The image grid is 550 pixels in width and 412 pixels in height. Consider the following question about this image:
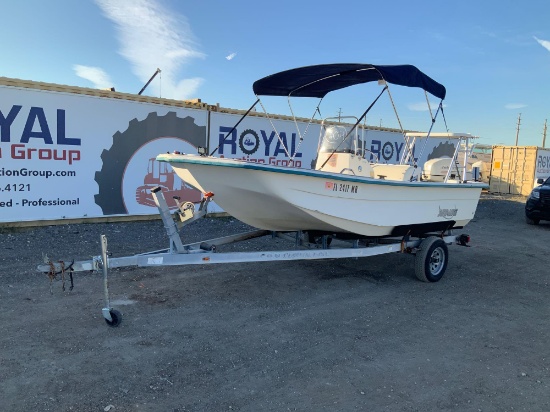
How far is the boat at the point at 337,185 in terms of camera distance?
4.78m

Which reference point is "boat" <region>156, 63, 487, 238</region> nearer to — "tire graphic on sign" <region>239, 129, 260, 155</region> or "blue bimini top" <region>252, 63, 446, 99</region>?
"blue bimini top" <region>252, 63, 446, 99</region>

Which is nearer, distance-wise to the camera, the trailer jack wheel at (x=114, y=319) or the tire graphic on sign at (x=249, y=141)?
the trailer jack wheel at (x=114, y=319)

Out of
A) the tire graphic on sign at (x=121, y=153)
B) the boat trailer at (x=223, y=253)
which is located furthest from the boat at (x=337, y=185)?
the tire graphic on sign at (x=121, y=153)

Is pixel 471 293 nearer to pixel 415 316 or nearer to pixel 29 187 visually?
pixel 415 316

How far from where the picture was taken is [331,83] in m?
6.57

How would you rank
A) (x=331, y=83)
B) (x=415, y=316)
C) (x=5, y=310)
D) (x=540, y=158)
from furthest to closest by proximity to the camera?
(x=540, y=158), (x=331, y=83), (x=415, y=316), (x=5, y=310)

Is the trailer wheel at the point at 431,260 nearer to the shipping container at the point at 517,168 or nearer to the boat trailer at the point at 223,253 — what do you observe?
the boat trailer at the point at 223,253

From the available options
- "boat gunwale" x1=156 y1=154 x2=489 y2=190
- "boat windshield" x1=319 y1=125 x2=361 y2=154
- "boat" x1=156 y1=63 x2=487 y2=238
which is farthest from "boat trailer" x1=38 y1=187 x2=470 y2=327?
"boat windshield" x1=319 y1=125 x2=361 y2=154

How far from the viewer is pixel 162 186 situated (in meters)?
10.2

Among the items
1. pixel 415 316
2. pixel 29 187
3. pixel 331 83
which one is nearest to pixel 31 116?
pixel 29 187

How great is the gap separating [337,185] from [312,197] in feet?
1.23

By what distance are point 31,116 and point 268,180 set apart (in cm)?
620

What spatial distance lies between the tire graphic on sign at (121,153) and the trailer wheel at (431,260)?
6526mm

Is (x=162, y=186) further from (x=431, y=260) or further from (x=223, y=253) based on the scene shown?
(x=431, y=260)
